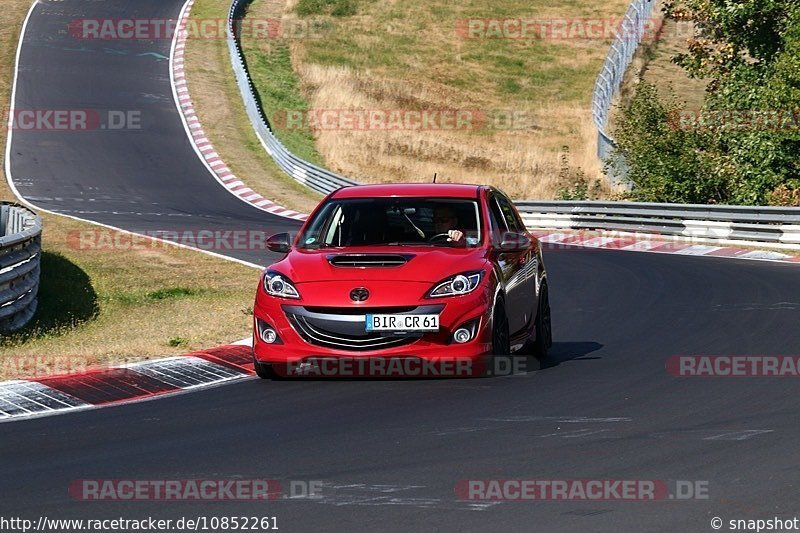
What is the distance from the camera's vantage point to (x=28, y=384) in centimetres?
1036

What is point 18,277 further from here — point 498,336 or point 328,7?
point 328,7

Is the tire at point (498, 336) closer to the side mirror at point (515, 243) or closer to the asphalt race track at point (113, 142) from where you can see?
the side mirror at point (515, 243)

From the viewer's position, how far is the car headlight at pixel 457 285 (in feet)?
34.1

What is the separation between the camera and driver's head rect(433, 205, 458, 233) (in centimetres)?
1145

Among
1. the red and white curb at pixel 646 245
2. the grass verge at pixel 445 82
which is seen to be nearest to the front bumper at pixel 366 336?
the red and white curb at pixel 646 245

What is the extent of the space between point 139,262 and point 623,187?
18.9m

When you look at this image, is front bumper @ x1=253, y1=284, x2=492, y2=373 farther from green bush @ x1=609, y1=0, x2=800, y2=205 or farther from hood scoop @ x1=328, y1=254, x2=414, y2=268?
green bush @ x1=609, y1=0, x2=800, y2=205

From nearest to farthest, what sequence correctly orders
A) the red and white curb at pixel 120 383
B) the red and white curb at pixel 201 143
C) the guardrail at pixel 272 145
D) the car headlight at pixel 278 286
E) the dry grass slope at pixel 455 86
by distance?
1. the red and white curb at pixel 120 383
2. the car headlight at pixel 278 286
3. the red and white curb at pixel 201 143
4. the guardrail at pixel 272 145
5. the dry grass slope at pixel 455 86

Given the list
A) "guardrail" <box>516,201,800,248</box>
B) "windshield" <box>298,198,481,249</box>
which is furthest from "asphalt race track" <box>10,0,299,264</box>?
"windshield" <box>298,198,481,249</box>

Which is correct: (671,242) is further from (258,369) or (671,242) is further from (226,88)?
(226,88)

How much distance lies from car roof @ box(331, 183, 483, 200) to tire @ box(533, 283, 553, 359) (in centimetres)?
127

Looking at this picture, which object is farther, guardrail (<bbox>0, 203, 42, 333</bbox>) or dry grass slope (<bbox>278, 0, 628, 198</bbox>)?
dry grass slope (<bbox>278, 0, 628, 198</bbox>)

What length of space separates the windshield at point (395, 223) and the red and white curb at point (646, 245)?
13.2 metres

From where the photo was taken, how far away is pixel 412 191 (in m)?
11.7
